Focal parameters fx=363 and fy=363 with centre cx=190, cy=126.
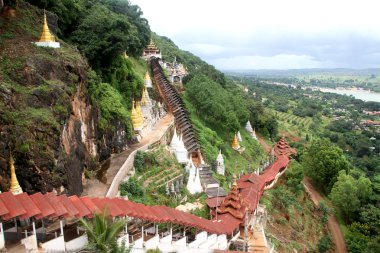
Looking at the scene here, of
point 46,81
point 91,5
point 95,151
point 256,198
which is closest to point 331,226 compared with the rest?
point 256,198

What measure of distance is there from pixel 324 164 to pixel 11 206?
43.2m

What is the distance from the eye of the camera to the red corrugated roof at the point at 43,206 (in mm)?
13480

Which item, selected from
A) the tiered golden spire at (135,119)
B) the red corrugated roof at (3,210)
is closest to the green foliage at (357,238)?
the tiered golden spire at (135,119)

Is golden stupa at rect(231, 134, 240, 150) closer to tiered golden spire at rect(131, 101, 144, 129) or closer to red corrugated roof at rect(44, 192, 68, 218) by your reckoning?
tiered golden spire at rect(131, 101, 144, 129)

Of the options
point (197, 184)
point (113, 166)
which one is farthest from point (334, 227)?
point (113, 166)

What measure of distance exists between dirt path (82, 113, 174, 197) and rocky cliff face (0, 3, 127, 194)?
1132 millimetres

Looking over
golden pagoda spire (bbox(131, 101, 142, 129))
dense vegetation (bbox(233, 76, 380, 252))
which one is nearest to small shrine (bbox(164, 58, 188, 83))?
dense vegetation (bbox(233, 76, 380, 252))

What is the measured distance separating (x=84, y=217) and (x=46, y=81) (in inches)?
421

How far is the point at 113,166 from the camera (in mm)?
28203

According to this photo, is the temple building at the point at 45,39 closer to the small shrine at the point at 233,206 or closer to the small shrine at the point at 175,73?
the small shrine at the point at 233,206

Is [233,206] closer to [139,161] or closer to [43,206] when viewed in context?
[139,161]

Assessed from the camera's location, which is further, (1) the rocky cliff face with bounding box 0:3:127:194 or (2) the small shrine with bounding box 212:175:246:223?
(2) the small shrine with bounding box 212:175:246:223

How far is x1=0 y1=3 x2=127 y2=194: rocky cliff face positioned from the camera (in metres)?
18.5

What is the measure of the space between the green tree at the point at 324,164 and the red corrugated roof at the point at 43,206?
1626 inches
